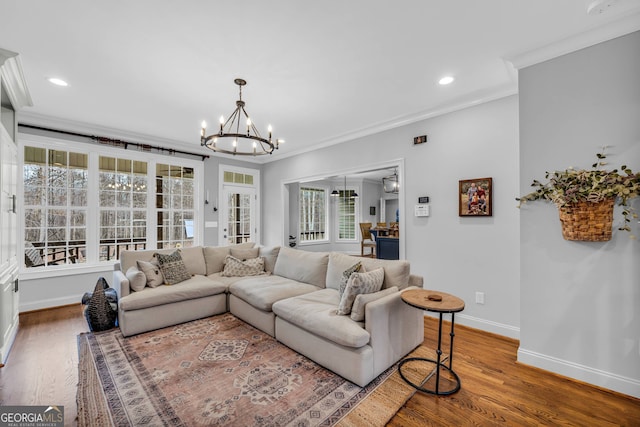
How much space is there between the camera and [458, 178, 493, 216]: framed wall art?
3148mm

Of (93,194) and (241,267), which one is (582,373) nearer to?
(241,267)

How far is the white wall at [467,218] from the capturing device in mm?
3031

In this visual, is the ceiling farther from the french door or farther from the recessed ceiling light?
the french door

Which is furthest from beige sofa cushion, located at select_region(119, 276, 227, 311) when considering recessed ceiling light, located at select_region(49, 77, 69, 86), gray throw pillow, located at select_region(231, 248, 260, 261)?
recessed ceiling light, located at select_region(49, 77, 69, 86)

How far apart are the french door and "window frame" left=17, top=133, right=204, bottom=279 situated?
19.4 inches

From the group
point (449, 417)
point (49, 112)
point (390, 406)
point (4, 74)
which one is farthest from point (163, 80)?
point (449, 417)

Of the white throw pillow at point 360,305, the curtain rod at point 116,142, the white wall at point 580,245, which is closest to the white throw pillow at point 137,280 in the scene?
the curtain rod at point 116,142

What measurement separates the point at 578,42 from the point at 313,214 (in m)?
6.91

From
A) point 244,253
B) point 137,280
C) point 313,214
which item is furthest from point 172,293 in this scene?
point 313,214

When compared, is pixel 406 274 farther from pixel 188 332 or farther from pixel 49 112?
pixel 49 112

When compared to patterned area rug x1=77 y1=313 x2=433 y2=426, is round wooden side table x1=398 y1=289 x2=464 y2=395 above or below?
above

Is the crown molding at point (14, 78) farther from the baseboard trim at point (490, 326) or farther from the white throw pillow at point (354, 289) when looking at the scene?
the baseboard trim at point (490, 326)

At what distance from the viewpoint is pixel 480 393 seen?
6.90 ft

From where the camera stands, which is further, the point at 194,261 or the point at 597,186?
the point at 194,261
